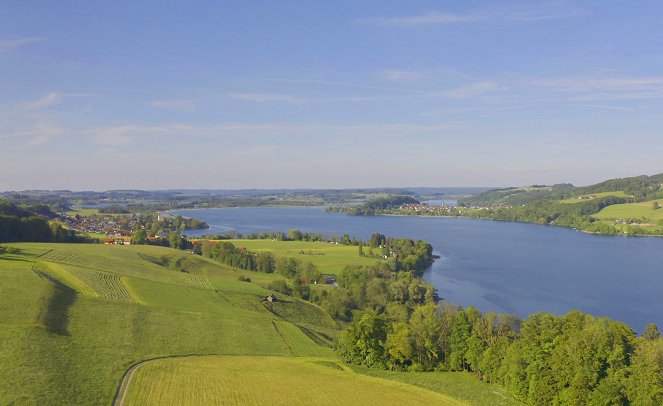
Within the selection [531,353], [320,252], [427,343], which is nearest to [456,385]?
[531,353]

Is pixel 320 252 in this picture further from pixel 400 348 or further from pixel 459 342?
pixel 459 342

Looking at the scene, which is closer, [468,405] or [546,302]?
[468,405]

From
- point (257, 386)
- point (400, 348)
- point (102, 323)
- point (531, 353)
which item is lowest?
point (400, 348)

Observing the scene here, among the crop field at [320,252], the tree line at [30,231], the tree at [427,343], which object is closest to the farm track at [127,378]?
the tree at [427,343]

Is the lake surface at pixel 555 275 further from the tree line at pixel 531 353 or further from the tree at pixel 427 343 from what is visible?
the tree at pixel 427 343

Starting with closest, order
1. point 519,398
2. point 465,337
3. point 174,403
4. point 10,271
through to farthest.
A: 1. point 174,403
2. point 519,398
3. point 465,337
4. point 10,271

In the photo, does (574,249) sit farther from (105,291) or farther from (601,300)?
(105,291)

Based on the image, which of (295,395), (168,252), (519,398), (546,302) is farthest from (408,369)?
(168,252)
